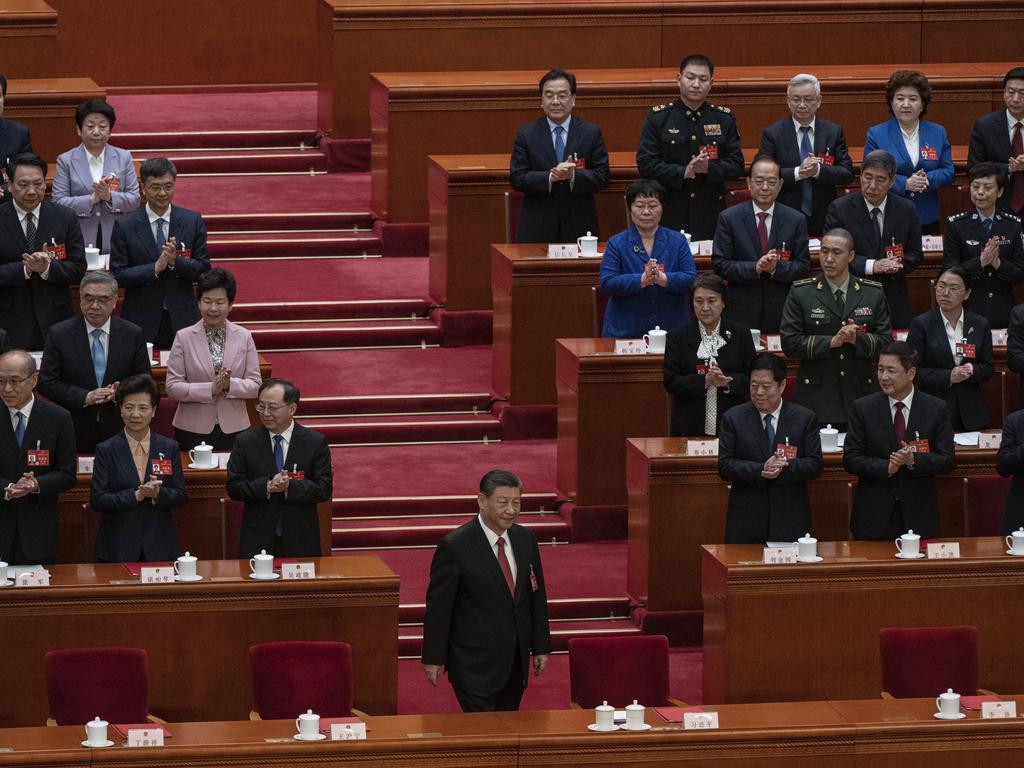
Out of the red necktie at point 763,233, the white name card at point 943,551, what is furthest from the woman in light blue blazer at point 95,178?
the white name card at point 943,551

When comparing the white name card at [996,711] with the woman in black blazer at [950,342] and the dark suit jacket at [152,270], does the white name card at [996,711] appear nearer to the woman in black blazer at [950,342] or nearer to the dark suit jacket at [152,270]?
the woman in black blazer at [950,342]

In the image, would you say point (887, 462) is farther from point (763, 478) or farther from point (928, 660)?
point (928, 660)

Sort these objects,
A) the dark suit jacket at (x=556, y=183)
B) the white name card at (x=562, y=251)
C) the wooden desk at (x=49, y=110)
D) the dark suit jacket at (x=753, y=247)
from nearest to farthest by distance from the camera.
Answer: the dark suit jacket at (x=753, y=247)
the white name card at (x=562, y=251)
the dark suit jacket at (x=556, y=183)
the wooden desk at (x=49, y=110)

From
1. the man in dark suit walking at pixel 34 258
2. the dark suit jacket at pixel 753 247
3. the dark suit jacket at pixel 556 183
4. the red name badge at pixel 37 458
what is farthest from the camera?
the dark suit jacket at pixel 556 183

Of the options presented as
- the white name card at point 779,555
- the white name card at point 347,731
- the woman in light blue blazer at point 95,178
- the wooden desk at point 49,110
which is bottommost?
the white name card at point 347,731

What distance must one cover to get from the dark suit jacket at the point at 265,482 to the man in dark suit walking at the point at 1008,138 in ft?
12.1

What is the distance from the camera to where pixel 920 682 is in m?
7.14

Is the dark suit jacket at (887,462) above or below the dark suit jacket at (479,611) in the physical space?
A: above

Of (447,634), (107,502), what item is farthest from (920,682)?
(107,502)

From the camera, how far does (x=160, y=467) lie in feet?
24.0

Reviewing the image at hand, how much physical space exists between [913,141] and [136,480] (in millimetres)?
4015

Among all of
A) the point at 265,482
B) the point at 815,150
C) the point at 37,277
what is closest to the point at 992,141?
the point at 815,150

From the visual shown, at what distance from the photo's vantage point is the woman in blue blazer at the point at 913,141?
31.2 feet

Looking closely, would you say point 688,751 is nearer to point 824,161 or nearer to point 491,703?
point 491,703
